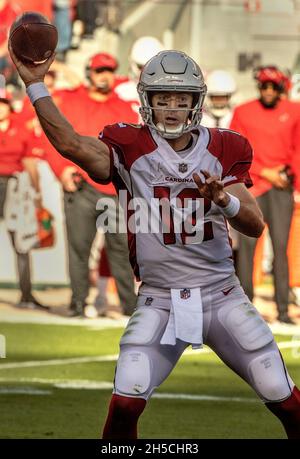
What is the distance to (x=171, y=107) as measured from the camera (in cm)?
593

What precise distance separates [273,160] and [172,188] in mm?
5955

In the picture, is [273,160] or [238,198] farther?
[273,160]

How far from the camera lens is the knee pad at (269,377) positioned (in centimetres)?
576

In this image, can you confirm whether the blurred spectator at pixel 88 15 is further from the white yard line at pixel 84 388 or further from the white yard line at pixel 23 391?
the white yard line at pixel 23 391

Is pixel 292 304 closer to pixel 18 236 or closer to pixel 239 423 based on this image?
pixel 18 236

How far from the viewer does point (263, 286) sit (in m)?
14.6

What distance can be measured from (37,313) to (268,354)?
6411mm

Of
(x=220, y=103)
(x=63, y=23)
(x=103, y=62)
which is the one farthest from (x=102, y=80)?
(x=63, y=23)

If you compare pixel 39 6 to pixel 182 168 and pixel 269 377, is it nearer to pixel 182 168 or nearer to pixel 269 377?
pixel 182 168

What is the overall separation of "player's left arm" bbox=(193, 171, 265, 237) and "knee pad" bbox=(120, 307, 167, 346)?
48 centimetres

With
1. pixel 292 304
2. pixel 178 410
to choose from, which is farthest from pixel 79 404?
pixel 292 304

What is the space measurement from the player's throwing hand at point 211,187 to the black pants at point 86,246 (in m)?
5.96

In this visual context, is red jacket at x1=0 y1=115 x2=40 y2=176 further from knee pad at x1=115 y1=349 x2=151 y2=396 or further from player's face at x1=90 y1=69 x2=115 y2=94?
knee pad at x1=115 y1=349 x2=151 y2=396

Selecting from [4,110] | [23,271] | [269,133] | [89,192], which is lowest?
[23,271]
